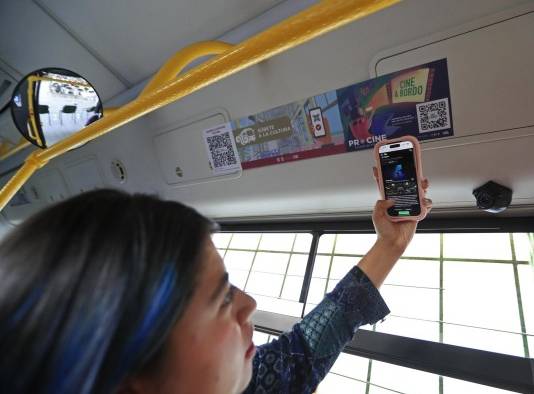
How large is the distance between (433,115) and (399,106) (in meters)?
0.11

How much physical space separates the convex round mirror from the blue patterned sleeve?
1295 mm

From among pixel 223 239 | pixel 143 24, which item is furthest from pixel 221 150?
pixel 223 239

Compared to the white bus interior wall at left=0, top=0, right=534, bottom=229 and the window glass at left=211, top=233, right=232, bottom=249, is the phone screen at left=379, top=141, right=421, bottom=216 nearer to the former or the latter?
the white bus interior wall at left=0, top=0, right=534, bottom=229

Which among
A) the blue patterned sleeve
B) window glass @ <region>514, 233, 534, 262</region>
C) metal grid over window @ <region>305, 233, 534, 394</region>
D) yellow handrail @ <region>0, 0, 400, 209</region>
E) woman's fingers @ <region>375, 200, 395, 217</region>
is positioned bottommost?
metal grid over window @ <region>305, 233, 534, 394</region>

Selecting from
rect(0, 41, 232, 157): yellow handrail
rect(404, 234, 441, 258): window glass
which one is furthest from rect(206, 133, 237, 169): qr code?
rect(404, 234, 441, 258): window glass

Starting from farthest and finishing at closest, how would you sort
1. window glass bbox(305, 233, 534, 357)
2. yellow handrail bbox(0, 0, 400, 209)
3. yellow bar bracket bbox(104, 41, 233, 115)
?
1. window glass bbox(305, 233, 534, 357)
2. yellow bar bracket bbox(104, 41, 233, 115)
3. yellow handrail bbox(0, 0, 400, 209)

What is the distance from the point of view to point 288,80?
118 centimetres

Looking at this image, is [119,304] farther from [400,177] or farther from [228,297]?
[400,177]

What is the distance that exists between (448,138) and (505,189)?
25 cm

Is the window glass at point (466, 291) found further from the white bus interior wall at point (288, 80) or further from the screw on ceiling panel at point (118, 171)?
the screw on ceiling panel at point (118, 171)

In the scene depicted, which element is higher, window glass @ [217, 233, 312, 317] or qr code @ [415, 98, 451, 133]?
qr code @ [415, 98, 451, 133]

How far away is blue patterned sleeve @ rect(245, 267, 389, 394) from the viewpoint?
830 mm

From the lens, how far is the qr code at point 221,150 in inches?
58.1

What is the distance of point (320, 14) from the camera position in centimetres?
54
